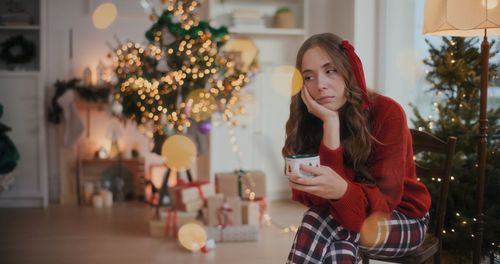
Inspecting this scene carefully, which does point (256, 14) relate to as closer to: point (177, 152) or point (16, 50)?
point (177, 152)

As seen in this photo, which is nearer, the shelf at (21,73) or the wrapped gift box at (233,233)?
the wrapped gift box at (233,233)

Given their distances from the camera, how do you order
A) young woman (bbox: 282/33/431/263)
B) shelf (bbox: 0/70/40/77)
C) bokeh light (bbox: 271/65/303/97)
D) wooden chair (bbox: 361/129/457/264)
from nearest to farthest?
1. young woman (bbox: 282/33/431/263)
2. wooden chair (bbox: 361/129/457/264)
3. shelf (bbox: 0/70/40/77)
4. bokeh light (bbox: 271/65/303/97)

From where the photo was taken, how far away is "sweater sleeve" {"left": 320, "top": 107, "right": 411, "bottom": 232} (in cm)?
157

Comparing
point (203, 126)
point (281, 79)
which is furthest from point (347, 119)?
point (281, 79)

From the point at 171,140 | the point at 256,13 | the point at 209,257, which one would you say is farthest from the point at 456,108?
the point at 256,13

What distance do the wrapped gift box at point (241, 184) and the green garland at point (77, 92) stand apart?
1342 millimetres

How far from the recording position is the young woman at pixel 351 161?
161cm

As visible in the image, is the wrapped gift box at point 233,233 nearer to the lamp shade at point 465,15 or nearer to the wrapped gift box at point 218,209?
the wrapped gift box at point 218,209

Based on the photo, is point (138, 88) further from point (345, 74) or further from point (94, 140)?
point (345, 74)

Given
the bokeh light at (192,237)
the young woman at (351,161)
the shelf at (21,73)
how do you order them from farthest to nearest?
the shelf at (21,73) < the bokeh light at (192,237) < the young woman at (351,161)

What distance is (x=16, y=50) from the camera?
16.3 ft

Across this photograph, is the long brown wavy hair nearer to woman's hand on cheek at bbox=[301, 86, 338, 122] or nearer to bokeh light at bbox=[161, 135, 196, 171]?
woman's hand on cheek at bbox=[301, 86, 338, 122]

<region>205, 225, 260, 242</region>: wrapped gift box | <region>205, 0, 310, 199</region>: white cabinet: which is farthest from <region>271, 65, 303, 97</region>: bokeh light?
<region>205, 225, 260, 242</region>: wrapped gift box

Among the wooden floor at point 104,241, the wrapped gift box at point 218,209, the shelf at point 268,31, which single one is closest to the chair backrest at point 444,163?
the wooden floor at point 104,241
